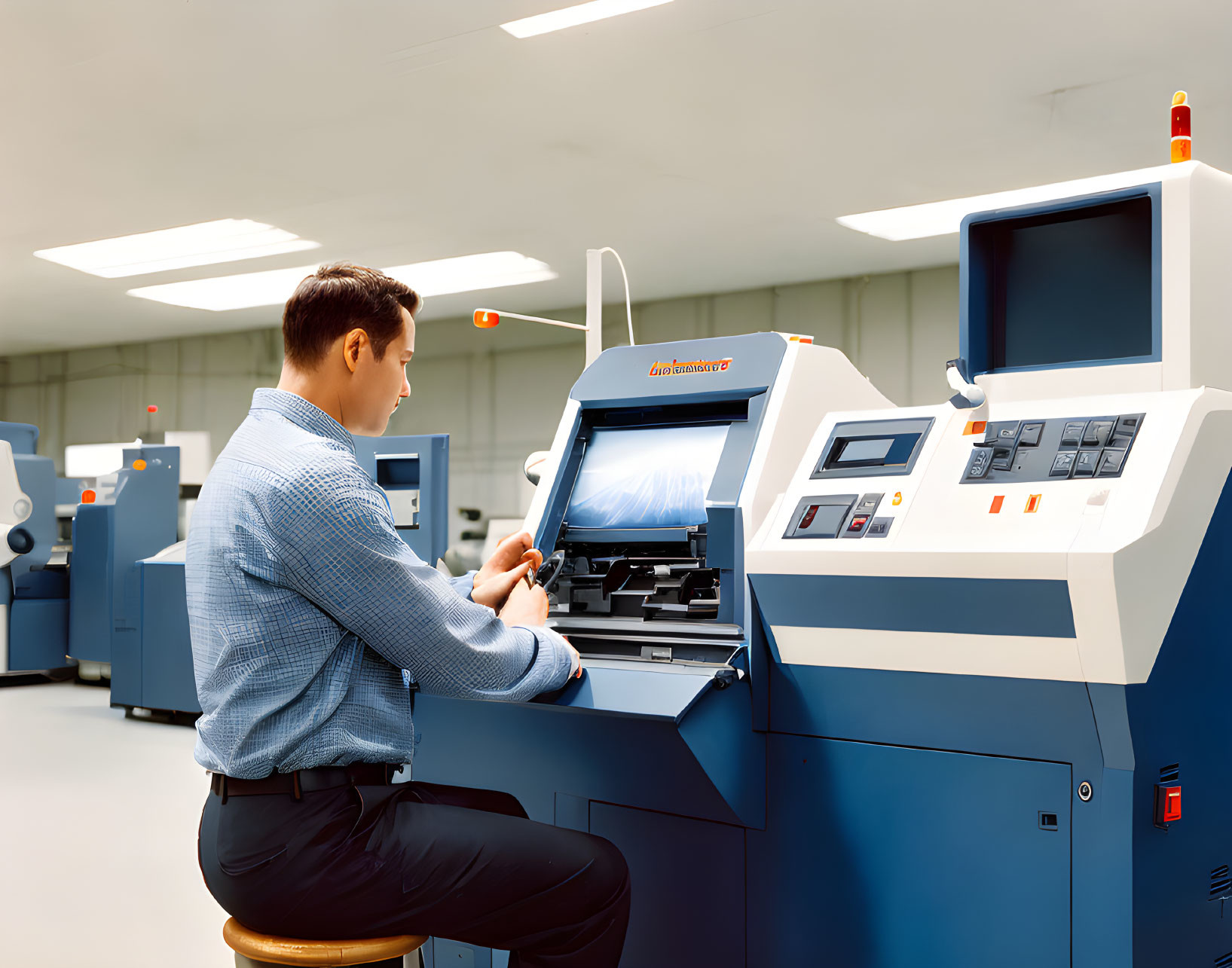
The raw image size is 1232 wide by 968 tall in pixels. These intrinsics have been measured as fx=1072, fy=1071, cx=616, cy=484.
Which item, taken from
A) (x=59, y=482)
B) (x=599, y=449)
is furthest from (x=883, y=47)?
(x=59, y=482)

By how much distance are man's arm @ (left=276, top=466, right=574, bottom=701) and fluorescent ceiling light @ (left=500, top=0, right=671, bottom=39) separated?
11.0 ft

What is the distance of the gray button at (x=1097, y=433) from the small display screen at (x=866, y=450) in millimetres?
349

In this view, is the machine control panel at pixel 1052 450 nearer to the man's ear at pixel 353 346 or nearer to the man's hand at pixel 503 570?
the man's hand at pixel 503 570

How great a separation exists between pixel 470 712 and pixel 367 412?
86 centimetres

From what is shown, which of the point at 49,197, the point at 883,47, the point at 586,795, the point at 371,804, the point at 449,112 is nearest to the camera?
the point at 371,804

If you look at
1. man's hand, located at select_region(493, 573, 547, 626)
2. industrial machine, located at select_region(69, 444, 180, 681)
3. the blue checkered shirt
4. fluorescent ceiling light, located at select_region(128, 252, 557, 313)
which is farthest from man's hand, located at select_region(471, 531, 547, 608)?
fluorescent ceiling light, located at select_region(128, 252, 557, 313)

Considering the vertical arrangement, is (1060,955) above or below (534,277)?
below

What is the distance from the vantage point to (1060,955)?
1.68 metres

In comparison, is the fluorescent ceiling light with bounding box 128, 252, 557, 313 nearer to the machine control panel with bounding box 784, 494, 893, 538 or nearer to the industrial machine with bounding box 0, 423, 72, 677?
the industrial machine with bounding box 0, 423, 72, 677

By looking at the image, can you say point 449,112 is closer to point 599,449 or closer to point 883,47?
point 883,47

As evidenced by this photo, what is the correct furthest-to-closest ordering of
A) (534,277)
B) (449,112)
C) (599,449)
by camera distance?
1. (534,277)
2. (449,112)
3. (599,449)

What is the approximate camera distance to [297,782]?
1.41 meters

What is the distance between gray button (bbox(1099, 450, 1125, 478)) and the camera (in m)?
1.67

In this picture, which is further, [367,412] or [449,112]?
[449,112]
